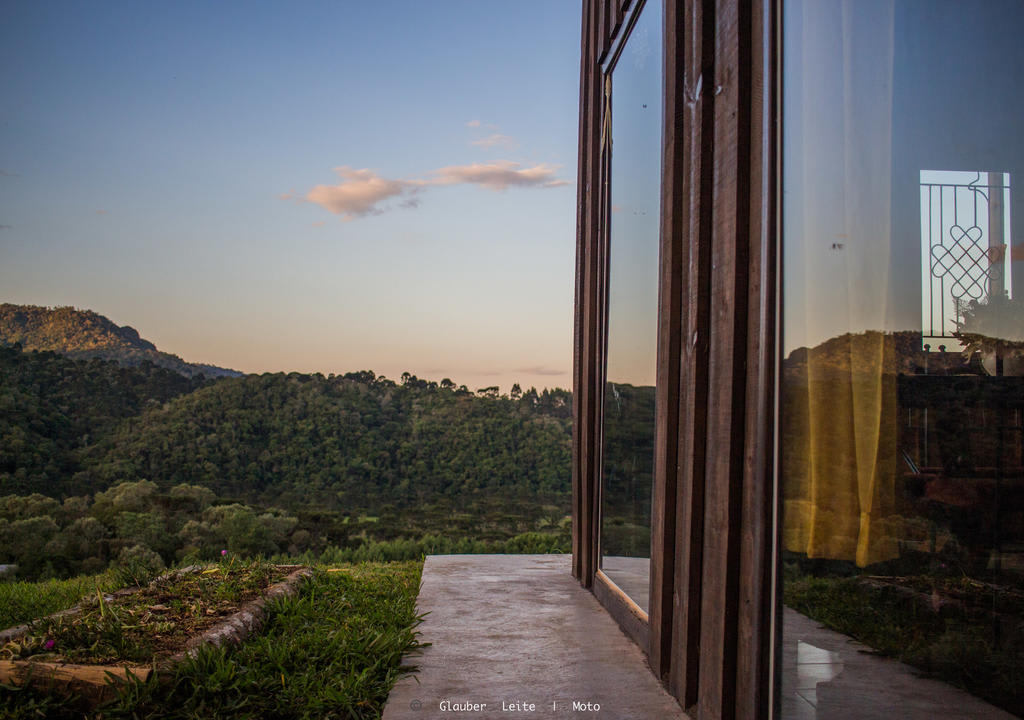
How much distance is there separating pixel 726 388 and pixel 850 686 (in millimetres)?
718

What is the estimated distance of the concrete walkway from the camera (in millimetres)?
2129

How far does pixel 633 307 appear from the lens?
320cm

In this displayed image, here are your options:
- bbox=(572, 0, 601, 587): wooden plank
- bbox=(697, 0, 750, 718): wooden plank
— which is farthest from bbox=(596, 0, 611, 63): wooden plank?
bbox=(697, 0, 750, 718): wooden plank

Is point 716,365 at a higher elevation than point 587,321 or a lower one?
lower

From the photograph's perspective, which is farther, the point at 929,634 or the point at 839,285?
the point at 839,285

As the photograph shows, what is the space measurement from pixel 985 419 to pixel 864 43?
70 centimetres

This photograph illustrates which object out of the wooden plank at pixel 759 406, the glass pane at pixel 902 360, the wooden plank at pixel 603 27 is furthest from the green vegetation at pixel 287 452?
the glass pane at pixel 902 360

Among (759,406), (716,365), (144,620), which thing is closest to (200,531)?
(144,620)

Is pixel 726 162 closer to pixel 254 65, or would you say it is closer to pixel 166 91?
pixel 254 65

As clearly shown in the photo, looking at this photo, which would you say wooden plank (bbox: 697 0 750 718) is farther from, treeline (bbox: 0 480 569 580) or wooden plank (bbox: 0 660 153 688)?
treeline (bbox: 0 480 569 580)

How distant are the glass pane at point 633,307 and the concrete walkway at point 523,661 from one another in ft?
0.88

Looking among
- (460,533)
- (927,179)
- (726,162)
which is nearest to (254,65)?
(460,533)

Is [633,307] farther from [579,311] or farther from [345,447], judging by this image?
[345,447]

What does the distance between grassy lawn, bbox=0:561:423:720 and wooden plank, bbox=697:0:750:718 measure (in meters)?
0.97
